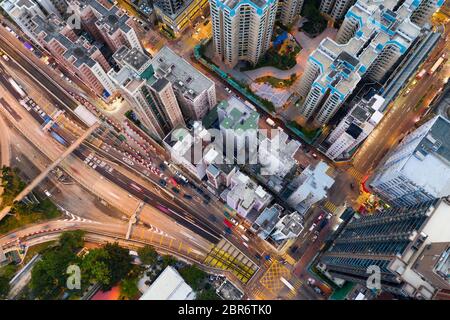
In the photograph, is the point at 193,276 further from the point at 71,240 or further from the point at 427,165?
the point at 427,165

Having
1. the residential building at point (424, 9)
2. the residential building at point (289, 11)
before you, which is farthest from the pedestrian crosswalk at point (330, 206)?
the residential building at point (289, 11)

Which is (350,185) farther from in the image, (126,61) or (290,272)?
(126,61)

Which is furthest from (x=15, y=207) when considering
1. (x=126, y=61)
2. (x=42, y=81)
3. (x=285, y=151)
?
(x=285, y=151)

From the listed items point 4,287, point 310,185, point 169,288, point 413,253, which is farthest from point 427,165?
point 4,287

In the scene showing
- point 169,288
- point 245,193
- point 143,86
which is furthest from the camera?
point 169,288

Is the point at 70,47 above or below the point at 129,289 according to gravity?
above

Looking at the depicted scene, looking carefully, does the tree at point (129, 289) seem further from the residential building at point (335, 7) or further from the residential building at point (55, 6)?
the residential building at point (335, 7)

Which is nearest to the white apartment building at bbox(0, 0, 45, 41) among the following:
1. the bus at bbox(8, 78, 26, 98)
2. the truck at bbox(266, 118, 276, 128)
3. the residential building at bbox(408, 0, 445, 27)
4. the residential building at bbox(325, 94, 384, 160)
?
the bus at bbox(8, 78, 26, 98)

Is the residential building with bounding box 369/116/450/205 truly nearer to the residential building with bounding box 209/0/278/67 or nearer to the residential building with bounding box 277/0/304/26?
the residential building with bounding box 209/0/278/67
